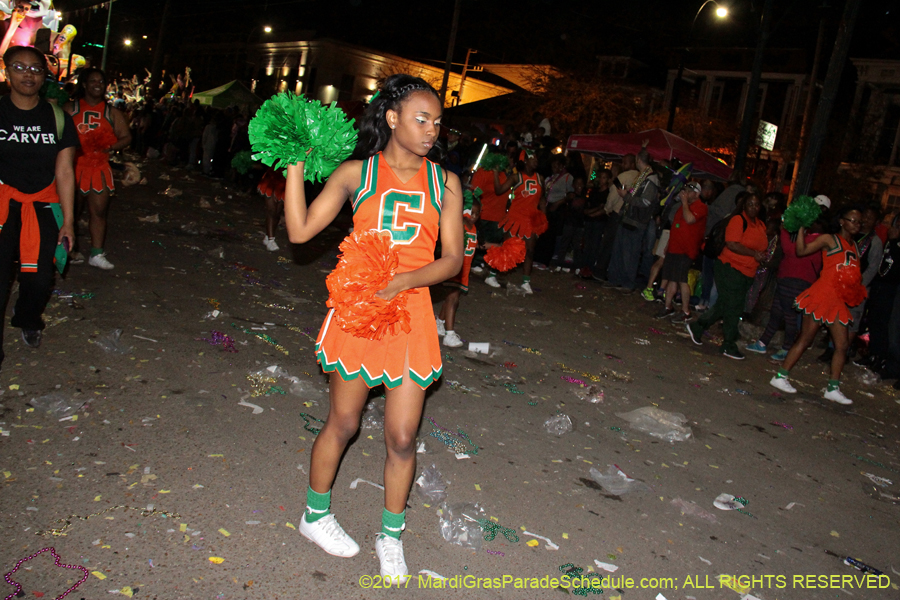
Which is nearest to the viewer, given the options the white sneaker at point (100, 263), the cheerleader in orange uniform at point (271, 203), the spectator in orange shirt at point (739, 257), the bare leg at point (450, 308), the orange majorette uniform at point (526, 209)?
the bare leg at point (450, 308)

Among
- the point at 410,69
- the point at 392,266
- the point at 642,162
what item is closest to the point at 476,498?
the point at 392,266

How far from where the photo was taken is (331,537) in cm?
279

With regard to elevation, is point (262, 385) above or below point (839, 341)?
below

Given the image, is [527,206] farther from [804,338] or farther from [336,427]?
[336,427]

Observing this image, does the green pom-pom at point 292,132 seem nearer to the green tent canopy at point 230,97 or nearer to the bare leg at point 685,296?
the bare leg at point 685,296

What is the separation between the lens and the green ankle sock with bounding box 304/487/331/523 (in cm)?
280

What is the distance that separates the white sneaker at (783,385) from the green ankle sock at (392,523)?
5327mm

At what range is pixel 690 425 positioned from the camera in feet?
17.3

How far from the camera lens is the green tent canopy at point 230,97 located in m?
26.7

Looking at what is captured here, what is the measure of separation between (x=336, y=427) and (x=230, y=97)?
2734 centimetres

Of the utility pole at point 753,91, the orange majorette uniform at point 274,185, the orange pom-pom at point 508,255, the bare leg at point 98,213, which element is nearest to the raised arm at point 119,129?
the bare leg at point 98,213

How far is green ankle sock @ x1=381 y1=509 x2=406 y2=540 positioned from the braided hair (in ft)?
4.81

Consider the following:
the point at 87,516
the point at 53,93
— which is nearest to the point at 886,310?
the point at 87,516

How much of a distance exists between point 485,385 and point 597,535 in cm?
212
